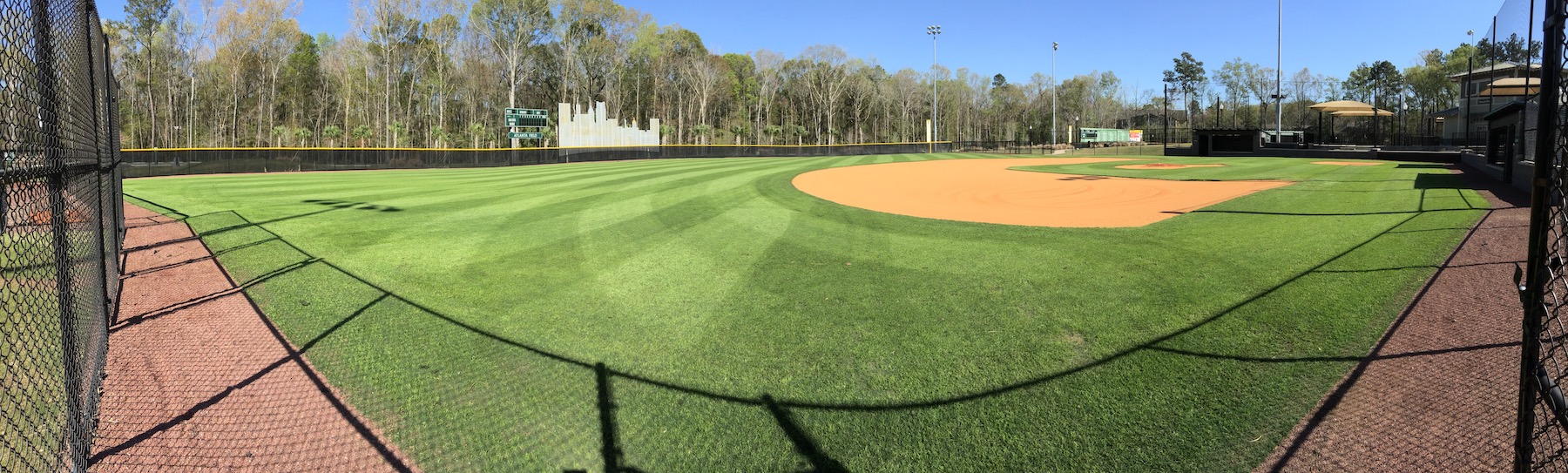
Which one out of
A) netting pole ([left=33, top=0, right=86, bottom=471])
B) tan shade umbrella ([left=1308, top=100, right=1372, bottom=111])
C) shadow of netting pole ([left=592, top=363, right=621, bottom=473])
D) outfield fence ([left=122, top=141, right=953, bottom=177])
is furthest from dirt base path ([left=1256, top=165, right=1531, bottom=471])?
tan shade umbrella ([left=1308, top=100, right=1372, bottom=111])

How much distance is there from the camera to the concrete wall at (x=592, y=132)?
4641cm

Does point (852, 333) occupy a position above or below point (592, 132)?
below

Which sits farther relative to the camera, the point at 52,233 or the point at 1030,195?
the point at 1030,195

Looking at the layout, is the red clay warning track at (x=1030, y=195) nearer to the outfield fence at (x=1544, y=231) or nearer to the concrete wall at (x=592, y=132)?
the outfield fence at (x=1544, y=231)

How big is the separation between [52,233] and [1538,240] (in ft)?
23.9

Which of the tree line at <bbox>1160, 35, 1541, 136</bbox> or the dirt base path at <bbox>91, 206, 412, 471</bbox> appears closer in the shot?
the dirt base path at <bbox>91, 206, 412, 471</bbox>

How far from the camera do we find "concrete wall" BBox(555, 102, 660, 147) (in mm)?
46406

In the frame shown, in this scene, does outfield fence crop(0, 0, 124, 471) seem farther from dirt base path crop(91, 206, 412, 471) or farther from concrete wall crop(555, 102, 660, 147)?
concrete wall crop(555, 102, 660, 147)

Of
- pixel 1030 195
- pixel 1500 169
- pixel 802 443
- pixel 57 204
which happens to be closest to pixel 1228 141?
pixel 1500 169

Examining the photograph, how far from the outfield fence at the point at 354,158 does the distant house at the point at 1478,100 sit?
42.2 m

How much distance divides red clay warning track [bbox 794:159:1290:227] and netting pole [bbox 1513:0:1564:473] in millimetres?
8738

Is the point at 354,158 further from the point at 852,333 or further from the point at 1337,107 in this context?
the point at 1337,107

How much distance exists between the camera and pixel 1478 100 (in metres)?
30.4

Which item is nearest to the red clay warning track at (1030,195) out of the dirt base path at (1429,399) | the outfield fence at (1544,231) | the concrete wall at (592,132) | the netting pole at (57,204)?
the dirt base path at (1429,399)
